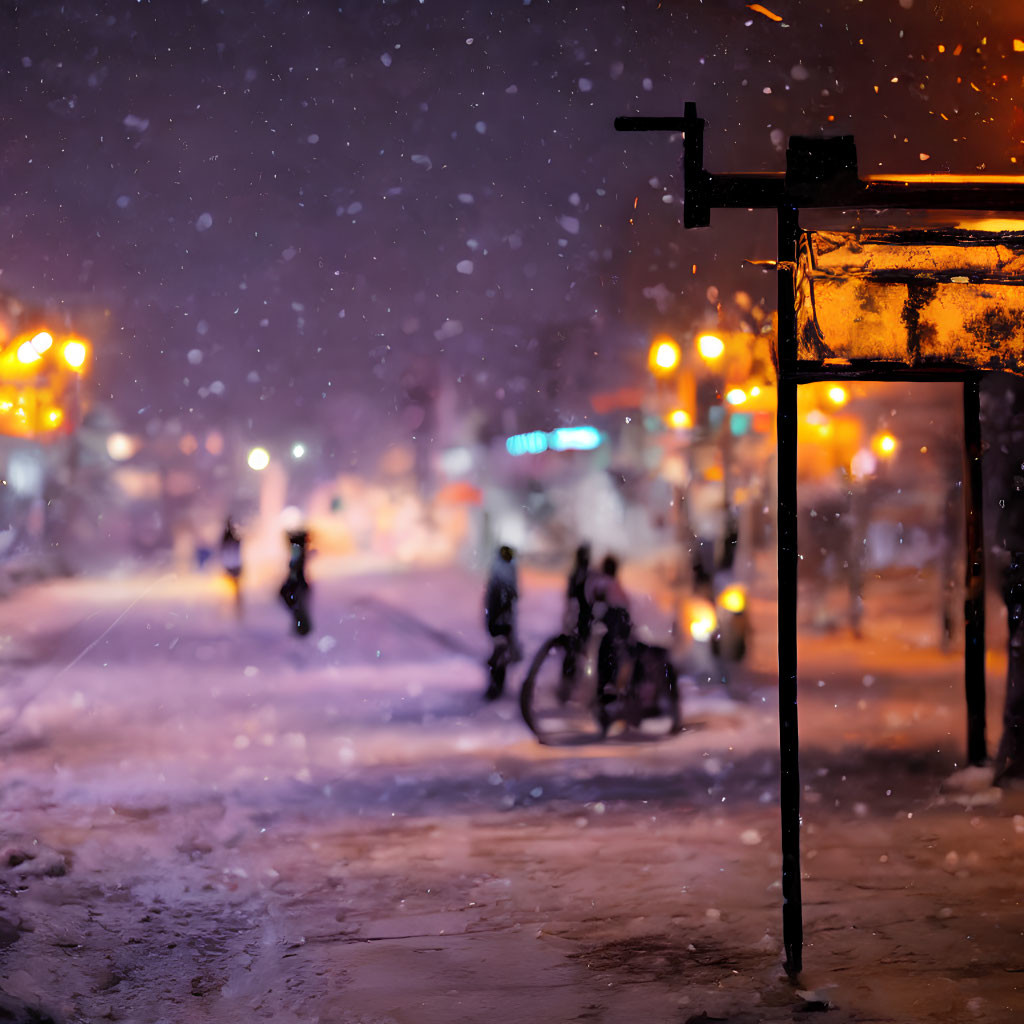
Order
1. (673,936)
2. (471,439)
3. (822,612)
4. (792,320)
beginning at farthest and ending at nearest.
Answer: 1. (471,439)
2. (822,612)
3. (673,936)
4. (792,320)

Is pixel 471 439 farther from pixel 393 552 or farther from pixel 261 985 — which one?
pixel 261 985

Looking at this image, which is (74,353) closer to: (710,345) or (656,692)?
(710,345)

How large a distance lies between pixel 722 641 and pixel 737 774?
7.54m

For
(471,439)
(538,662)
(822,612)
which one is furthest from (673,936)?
(471,439)

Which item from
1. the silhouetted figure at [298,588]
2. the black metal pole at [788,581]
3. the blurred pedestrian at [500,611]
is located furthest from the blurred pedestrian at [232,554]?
the black metal pole at [788,581]

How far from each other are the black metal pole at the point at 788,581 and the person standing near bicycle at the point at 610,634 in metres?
5.71

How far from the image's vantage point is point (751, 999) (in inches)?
210

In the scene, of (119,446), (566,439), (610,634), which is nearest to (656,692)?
(610,634)

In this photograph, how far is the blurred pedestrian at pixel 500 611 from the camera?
590 inches

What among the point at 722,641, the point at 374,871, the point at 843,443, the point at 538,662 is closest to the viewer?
the point at 374,871

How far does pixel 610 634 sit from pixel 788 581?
19.4 ft

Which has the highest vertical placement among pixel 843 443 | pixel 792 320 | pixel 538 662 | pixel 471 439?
pixel 471 439

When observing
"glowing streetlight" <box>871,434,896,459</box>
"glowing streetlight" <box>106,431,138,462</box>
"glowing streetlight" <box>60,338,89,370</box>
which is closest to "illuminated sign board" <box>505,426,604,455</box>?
"glowing streetlight" <box>106,431,138,462</box>

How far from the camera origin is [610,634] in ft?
38.0
